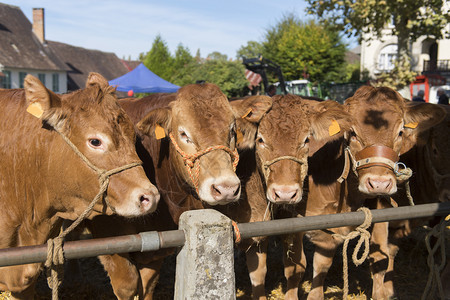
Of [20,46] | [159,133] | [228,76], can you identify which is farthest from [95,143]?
[20,46]

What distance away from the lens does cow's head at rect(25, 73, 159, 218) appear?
2482mm

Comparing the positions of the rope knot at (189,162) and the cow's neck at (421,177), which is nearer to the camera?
the rope knot at (189,162)

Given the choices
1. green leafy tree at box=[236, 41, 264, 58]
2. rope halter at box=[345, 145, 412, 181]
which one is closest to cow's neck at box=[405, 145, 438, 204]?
rope halter at box=[345, 145, 412, 181]

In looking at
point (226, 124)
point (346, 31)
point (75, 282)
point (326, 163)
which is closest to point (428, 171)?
point (326, 163)

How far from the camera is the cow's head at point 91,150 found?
8.14 feet

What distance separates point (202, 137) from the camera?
118 inches

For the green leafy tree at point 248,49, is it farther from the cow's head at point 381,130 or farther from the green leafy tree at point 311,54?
the cow's head at point 381,130

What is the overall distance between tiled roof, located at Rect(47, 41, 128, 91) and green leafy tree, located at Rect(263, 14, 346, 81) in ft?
55.5

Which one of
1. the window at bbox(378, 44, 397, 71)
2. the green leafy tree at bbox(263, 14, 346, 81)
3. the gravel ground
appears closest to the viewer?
the gravel ground

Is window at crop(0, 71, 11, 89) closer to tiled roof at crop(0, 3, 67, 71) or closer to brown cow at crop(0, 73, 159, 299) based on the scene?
tiled roof at crop(0, 3, 67, 71)

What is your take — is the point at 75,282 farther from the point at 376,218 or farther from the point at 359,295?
the point at 376,218

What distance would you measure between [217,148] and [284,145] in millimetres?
692

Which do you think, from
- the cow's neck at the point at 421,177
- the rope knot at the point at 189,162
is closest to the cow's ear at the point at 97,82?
the rope knot at the point at 189,162

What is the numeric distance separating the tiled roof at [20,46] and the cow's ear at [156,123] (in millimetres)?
30565
